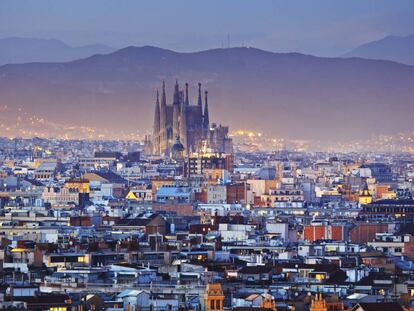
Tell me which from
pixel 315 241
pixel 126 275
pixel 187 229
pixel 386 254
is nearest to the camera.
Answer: pixel 126 275

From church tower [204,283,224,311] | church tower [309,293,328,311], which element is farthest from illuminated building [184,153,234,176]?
church tower [309,293,328,311]

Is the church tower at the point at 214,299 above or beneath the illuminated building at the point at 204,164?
beneath

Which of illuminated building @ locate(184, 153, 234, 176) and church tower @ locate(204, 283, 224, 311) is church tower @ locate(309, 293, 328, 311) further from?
illuminated building @ locate(184, 153, 234, 176)

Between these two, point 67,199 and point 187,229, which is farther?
point 67,199

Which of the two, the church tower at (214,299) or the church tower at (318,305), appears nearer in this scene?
the church tower at (318,305)

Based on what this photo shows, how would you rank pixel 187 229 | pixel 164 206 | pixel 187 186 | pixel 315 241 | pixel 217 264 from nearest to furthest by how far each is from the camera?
pixel 217 264
pixel 315 241
pixel 187 229
pixel 164 206
pixel 187 186

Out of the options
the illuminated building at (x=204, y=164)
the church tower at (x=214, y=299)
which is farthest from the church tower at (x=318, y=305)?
the illuminated building at (x=204, y=164)

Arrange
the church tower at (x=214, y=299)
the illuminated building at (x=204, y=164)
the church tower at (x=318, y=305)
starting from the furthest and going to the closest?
the illuminated building at (x=204, y=164) < the church tower at (x=214, y=299) < the church tower at (x=318, y=305)

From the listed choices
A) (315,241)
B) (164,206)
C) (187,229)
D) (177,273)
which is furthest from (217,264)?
(164,206)

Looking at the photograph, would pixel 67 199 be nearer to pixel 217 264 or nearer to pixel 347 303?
pixel 217 264

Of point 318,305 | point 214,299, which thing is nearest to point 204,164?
point 214,299

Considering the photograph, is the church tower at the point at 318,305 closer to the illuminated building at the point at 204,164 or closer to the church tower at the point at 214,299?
the church tower at the point at 214,299
